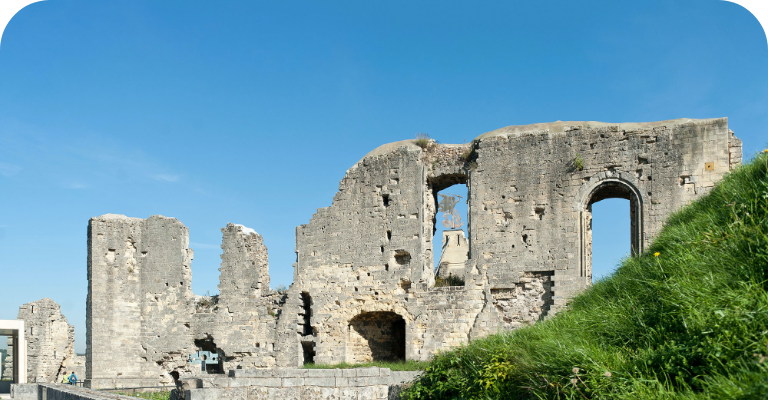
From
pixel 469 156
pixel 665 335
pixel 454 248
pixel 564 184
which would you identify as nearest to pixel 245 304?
pixel 469 156

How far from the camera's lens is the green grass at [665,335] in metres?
5.30

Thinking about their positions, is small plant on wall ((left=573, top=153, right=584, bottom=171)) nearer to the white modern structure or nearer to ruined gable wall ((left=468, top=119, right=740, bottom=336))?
ruined gable wall ((left=468, top=119, right=740, bottom=336))

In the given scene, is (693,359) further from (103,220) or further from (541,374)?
(103,220)

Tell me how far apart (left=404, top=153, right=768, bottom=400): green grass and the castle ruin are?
511 cm

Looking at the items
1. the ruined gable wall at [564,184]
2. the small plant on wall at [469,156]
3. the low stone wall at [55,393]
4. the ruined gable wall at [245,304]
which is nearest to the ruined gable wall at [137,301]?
the ruined gable wall at [245,304]

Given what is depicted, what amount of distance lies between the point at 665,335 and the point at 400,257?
398 inches

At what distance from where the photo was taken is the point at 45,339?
21.0 meters

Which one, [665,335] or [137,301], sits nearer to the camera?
[665,335]

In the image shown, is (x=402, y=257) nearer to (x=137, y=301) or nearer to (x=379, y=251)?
(x=379, y=251)

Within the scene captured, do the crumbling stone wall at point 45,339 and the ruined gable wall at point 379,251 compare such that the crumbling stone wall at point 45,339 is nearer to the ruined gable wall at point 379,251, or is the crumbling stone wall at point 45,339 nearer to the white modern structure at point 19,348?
the white modern structure at point 19,348

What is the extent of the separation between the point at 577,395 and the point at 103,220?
623 inches

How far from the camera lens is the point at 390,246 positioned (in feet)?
52.3

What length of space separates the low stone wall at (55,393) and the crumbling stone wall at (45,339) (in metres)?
4.35

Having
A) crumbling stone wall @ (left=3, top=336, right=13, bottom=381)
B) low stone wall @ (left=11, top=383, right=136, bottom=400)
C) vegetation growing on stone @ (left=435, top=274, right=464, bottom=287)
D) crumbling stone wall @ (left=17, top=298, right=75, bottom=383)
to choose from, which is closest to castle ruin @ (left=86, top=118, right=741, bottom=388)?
vegetation growing on stone @ (left=435, top=274, right=464, bottom=287)
